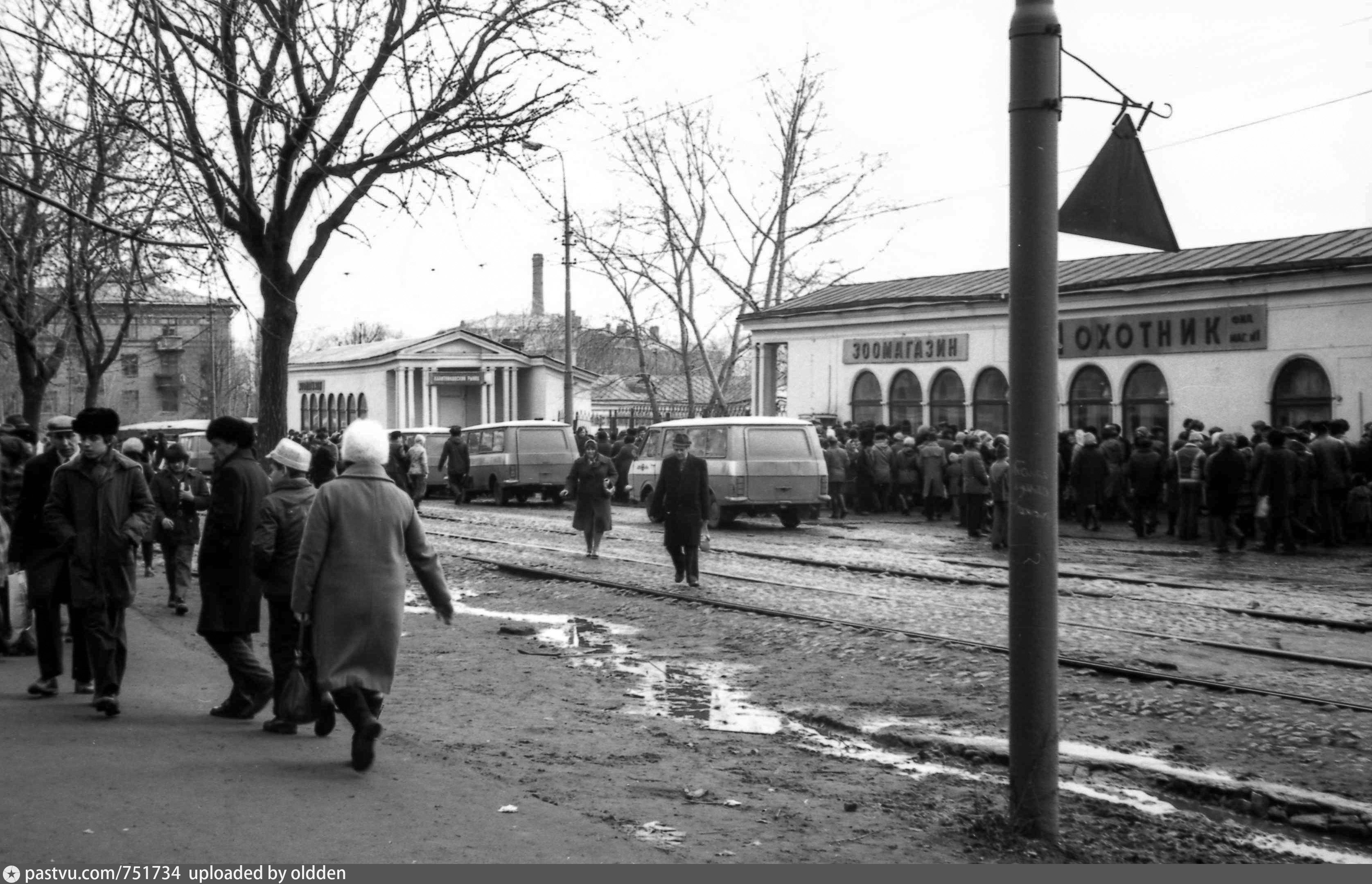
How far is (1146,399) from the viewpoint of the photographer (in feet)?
96.6

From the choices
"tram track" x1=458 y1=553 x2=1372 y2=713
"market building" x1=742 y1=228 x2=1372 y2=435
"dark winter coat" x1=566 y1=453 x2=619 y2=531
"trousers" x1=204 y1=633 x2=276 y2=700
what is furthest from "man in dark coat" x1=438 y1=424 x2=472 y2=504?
"trousers" x1=204 y1=633 x2=276 y2=700

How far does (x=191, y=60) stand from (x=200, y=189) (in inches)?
53.6

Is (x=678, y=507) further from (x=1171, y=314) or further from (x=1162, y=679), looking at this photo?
(x=1171, y=314)

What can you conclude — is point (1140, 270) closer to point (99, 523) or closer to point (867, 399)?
point (867, 399)

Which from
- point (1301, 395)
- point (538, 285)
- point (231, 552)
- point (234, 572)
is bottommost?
point (234, 572)

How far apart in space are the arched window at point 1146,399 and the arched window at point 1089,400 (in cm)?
46

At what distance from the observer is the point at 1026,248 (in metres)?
5.66

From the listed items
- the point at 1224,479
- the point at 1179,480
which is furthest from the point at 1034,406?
the point at 1179,480

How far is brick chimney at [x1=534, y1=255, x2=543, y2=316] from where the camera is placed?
88875mm

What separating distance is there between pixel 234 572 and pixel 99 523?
84 cm

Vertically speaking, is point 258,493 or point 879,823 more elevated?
point 258,493

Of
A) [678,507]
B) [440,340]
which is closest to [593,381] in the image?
[440,340]

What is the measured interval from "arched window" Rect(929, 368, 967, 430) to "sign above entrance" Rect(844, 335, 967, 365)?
1.38ft

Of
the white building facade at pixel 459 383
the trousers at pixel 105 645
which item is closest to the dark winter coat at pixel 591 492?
the trousers at pixel 105 645
